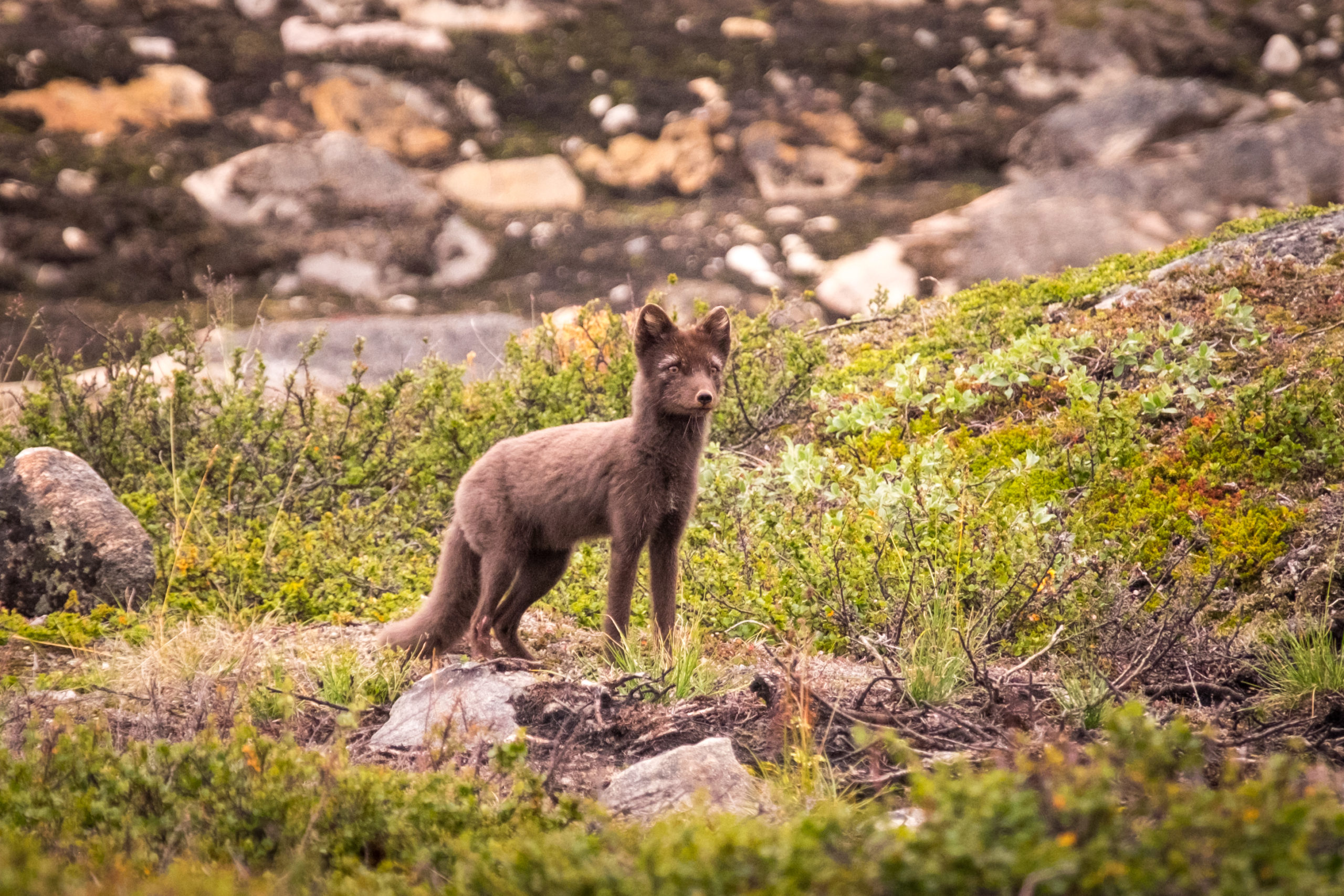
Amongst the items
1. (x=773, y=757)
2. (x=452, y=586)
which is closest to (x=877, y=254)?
(x=452, y=586)

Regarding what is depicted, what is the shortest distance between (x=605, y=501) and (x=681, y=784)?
6.69ft

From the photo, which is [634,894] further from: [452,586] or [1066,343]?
[1066,343]

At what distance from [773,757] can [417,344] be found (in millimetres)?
9394

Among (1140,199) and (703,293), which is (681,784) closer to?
(703,293)

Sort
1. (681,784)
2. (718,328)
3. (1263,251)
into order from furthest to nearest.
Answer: (1263,251) → (718,328) → (681,784)

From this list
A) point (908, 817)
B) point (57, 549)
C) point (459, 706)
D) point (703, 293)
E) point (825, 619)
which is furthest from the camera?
point (703, 293)

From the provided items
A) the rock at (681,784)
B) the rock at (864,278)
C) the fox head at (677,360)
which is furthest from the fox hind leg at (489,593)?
the rock at (864,278)

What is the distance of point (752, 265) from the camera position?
13.7 m

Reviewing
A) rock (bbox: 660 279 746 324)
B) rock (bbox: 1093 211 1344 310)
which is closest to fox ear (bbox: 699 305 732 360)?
rock (bbox: 1093 211 1344 310)

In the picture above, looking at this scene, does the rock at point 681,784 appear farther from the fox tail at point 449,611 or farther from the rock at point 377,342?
the rock at point 377,342

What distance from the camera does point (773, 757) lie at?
4.01 m

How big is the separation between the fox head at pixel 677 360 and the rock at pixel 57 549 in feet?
12.4

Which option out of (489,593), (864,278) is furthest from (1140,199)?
(489,593)

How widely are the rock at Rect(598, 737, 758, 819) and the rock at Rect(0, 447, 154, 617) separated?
14.3 feet
